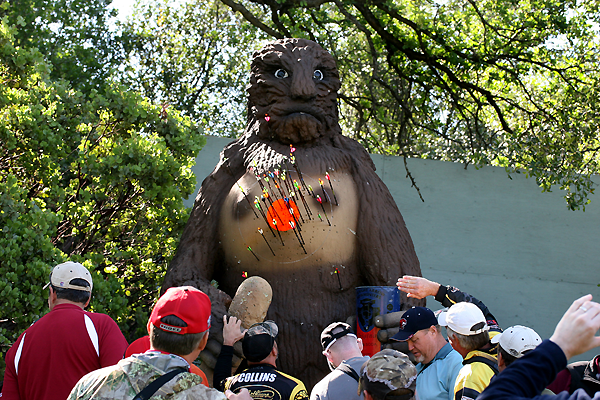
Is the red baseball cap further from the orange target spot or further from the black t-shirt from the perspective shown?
the orange target spot

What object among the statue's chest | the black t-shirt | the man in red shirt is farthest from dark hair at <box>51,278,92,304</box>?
the statue's chest

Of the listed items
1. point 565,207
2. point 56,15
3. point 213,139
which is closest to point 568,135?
point 565,207

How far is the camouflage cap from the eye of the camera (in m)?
1.94

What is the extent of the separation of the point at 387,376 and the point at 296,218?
188 centimetres

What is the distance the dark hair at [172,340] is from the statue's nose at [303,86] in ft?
7.32

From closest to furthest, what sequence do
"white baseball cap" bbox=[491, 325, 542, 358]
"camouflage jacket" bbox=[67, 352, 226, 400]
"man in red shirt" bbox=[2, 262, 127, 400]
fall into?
"camouflage jacket" bbox=[67, 352, 226, 400] < "white baseball cap" bbox=[491, 325, 542, 358] < "man in red shirt" bbox=[2, 262, 127, 400]

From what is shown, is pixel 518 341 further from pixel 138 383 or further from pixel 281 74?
pixel 281 74

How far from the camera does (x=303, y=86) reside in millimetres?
3891

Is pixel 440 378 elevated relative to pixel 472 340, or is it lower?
lower

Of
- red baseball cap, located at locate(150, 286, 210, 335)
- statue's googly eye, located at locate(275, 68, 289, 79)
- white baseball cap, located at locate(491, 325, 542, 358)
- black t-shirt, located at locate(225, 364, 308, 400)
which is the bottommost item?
black t-shirt, located at locate(225, 364, 308, 400)

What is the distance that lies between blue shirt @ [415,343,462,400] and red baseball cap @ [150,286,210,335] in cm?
110

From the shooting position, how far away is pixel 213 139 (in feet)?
22.5

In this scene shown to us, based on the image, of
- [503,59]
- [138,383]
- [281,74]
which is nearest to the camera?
[138,383]

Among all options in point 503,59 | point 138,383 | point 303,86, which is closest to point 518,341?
point 138,383
